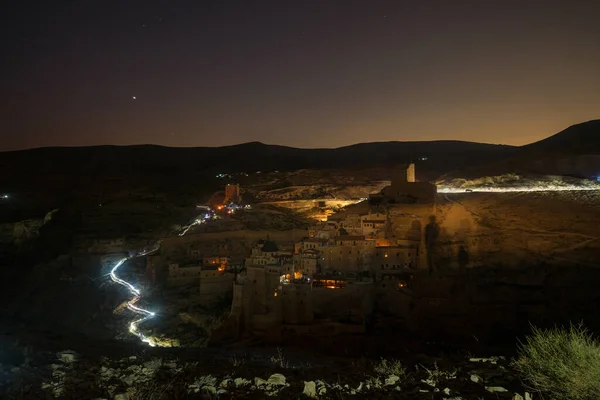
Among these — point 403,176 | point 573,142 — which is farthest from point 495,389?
point 573,142

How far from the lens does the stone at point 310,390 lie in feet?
19.9

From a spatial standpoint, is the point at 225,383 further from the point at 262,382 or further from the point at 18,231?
the point at 18,231

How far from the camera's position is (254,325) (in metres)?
18.8

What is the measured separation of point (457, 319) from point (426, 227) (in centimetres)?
776

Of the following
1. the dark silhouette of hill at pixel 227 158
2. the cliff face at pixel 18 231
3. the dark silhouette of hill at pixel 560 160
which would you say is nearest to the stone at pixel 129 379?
the cliff face at pixel 18 231

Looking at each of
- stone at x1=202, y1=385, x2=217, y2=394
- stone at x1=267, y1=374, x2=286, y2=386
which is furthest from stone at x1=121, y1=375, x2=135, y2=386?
stone at x1=267, y1=374, x2=286, y2=386

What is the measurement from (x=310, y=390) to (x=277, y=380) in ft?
2.71

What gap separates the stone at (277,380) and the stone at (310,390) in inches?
21.6

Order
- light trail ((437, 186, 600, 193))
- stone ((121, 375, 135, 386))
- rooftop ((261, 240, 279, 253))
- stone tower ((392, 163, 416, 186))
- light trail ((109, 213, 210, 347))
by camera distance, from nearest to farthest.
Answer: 1. stone ((121, 375, 135, 386))
2. light trail ((109, 213, 210, 347))
3. rooftop ((261, 240, 279, 253))
4. light trail ((437, 186, 600, 193))
5. stone tower ((392, 163, 416, 186))

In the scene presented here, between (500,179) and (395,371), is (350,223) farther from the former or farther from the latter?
(395,371)

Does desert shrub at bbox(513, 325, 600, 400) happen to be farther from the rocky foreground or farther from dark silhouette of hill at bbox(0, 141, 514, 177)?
dark silhouette of hill at bbox(0, 141, 514, 177)

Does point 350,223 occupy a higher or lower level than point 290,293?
higher

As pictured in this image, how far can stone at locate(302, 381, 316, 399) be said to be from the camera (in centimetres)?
607

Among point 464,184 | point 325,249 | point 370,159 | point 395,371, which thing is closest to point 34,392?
point 395,371
